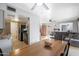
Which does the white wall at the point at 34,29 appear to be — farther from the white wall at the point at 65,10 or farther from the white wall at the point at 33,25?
the white wall at the point at 65,10

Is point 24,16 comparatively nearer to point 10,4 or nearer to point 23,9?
point 23,9

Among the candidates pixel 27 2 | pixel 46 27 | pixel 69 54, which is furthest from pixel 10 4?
pixel 69 54

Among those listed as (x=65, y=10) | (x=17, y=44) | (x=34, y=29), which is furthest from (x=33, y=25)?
(x=65, y=10)

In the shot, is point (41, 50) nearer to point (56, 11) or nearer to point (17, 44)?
point (17, 44)

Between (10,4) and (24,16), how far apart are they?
315 millimetres

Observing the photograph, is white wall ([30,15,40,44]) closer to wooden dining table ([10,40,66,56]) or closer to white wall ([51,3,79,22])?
wooden dining table ([10,40,66,56])

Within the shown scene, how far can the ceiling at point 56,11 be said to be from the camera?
6.43 feet

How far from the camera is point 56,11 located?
2.00 meters

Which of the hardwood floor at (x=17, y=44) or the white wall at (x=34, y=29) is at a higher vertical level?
the white wall at (x=34, y=29)

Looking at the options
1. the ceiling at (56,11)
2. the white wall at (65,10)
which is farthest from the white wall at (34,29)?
the white wall at (65,10)

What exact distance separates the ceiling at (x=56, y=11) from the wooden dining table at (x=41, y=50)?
17.3 inches

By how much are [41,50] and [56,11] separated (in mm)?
754

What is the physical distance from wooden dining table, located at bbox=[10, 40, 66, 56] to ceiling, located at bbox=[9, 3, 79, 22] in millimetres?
439

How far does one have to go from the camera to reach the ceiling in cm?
196
